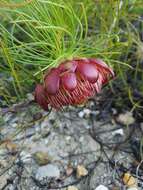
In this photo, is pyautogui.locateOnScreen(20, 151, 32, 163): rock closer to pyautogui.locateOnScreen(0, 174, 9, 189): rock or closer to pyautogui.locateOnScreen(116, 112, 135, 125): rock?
pyautogui.locateOnScreen(0, 174, 9, 189): rock

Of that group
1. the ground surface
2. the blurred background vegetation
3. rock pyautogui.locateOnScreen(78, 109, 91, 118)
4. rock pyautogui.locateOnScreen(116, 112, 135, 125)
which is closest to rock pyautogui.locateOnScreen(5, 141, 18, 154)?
the ground surface

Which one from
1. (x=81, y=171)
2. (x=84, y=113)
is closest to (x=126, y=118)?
(x=84, y=113)

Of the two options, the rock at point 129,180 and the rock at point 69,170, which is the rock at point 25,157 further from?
the rock at point 129,180

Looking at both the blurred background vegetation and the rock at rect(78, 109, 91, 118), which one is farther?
the rock at rect(78, 109, 91, 118)

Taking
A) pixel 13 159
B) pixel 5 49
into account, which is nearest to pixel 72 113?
pixel 13 159

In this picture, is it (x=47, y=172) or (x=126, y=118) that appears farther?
(x=126, y=118)

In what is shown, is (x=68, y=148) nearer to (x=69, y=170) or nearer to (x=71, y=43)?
(x=69, y=170)

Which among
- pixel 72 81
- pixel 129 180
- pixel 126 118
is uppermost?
pixel 72 81
